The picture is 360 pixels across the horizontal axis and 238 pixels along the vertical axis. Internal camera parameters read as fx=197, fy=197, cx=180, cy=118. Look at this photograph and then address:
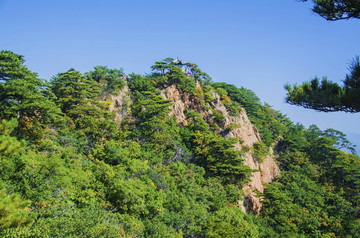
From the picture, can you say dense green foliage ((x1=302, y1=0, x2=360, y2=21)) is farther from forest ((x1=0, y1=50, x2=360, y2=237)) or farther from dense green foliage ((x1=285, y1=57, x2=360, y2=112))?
forest ((x1=0, y1=50, x2=360, y2=237))

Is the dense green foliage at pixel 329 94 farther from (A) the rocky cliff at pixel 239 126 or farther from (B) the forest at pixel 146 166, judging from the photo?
(A) the rocky cliff at pixel 239 126

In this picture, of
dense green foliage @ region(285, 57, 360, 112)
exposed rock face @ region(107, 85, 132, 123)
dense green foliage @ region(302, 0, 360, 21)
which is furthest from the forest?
dense green foliage @ region(302, 0, 360, 21)

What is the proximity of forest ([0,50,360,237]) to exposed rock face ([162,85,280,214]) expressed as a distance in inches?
14.5

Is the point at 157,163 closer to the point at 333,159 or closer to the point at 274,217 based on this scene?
the point at 274,217

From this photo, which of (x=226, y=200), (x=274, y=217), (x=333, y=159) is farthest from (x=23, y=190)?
(x=333, y=159)

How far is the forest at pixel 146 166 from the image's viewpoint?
9.82 m

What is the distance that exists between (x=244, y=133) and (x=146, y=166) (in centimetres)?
1775

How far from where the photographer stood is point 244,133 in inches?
1130

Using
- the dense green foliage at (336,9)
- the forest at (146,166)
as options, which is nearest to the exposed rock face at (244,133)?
the forest at (146,166)

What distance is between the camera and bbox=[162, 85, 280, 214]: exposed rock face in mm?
23906

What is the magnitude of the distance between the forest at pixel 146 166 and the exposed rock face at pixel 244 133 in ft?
1.20

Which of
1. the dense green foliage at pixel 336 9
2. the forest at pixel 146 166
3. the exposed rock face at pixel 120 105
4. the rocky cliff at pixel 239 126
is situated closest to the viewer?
the dense green foliage at pixel 336 9

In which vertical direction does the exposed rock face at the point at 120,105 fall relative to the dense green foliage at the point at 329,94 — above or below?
above

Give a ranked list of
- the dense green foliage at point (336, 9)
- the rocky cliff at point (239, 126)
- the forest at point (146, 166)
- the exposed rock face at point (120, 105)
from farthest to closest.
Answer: the exposed rock face at point (120, 105)
the rocky cliff at point (239, 126)
the forest at point (146, 166)
the dense green foliage at point (336, 9)
